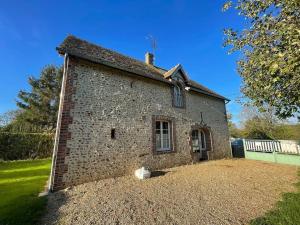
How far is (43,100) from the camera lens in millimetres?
22906

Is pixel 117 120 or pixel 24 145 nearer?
pixel 117 120

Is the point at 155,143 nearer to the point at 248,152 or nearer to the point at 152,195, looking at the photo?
the point at 152,195

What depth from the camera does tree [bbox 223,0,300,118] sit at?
12.6 feet

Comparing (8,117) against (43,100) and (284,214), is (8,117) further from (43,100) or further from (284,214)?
(284,214)

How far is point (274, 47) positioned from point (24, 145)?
703 inches

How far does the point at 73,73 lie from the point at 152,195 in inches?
222

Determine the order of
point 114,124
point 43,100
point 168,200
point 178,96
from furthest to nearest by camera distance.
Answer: point 43,100
point 178,96
point 114,124
point 168,200

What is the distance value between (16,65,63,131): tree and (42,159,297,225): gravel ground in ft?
66.0

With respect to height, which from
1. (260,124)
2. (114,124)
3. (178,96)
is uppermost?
(178,96)

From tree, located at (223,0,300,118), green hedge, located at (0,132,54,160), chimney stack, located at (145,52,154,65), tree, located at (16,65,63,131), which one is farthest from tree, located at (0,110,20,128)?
tree, located at (223,0,300,118)

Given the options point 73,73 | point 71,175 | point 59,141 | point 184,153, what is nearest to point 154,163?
point 184,153

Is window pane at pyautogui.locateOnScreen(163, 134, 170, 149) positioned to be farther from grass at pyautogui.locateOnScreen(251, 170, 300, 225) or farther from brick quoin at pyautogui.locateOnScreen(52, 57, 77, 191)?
grass at pyautogui.locateOnScreen(251, 170, 300, 225)

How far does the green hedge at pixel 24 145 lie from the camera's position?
13.5 metres

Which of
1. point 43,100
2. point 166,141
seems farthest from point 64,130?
point 43,100
